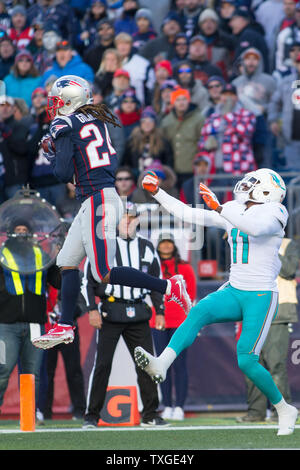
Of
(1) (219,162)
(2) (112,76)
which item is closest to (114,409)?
(1) (219,162)

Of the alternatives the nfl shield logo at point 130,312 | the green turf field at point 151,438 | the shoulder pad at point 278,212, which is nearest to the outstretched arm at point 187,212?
the shoulder pad at point 278,212

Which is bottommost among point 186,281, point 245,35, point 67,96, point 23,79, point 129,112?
point 186,281

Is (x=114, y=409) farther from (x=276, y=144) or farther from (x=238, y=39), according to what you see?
(x=238, y=39)

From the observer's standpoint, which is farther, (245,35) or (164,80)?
(245,35)

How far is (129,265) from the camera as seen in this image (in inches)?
375

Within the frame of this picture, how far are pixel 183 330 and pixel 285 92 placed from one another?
598 centimetres

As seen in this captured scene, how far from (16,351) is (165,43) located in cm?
624

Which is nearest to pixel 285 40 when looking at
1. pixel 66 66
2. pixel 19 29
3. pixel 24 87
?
pixel 66 66

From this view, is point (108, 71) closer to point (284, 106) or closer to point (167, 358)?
point (284, 106)

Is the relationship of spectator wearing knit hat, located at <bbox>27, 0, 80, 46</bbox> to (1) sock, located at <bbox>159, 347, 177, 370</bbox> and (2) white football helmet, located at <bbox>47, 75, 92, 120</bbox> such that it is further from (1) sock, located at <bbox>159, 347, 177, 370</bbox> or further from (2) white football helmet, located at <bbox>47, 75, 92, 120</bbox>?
(1) sock, located at <bbox>159, 347, 177, 370</bbox>

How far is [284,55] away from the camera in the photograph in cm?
1351

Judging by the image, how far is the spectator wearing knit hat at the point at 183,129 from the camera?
12.4 meters

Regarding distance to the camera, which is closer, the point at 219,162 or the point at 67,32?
the point at 219,162

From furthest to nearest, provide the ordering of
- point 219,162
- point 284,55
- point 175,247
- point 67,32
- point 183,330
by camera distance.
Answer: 1. point 67,32
2. point 284,55
3. point 219,162
4. point 175,247
5. point 183,330
